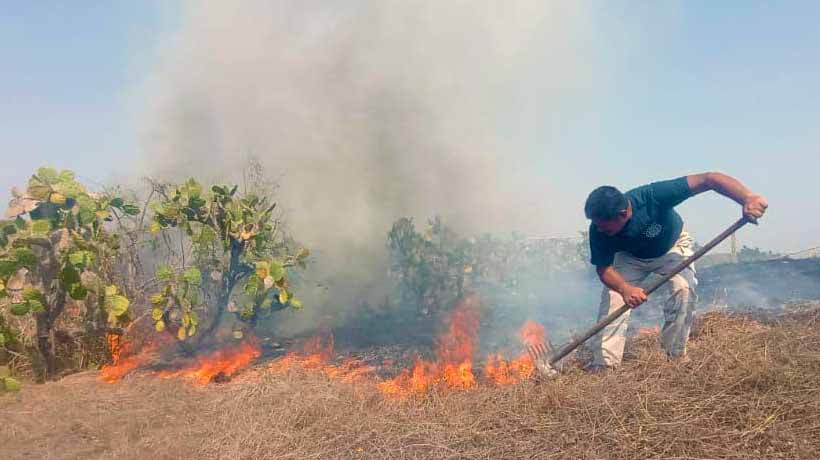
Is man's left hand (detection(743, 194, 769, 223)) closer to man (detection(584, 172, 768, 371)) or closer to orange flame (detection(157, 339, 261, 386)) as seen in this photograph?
man (detection(584, 172, 768, 371))

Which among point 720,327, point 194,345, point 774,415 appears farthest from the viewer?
point 194,345

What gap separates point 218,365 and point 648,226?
485 cm

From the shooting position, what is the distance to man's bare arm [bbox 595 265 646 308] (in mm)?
4148

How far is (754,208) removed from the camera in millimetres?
3906

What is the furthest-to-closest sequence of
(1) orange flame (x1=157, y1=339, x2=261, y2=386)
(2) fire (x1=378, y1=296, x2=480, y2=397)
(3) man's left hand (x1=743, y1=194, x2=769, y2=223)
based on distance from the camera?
(1) orange flame (x1=157, y1=339, x2=261, y2=386), (2) fire (x1=378, y1=296, x2=480, y2=397), (3) man's left hand (x1=743, y1=194, x2=769, y2=223)

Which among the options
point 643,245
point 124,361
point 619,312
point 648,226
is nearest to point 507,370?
point 619,312

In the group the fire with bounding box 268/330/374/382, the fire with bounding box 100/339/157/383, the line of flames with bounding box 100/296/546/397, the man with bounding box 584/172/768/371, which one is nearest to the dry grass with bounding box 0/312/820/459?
the man with bounding box 584/172/768/371

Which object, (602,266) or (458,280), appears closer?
(602,266)

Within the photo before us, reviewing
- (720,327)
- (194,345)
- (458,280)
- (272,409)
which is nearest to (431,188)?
(458,280)

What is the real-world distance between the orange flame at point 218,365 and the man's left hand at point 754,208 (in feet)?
17.2

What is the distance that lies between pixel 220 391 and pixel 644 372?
394 cm

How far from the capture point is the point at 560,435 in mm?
3279

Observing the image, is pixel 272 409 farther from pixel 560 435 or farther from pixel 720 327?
pixel 720 327

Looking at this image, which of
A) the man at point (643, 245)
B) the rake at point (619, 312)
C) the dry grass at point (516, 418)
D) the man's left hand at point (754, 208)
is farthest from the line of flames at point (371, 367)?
the man's left hand at point (754, 208)
